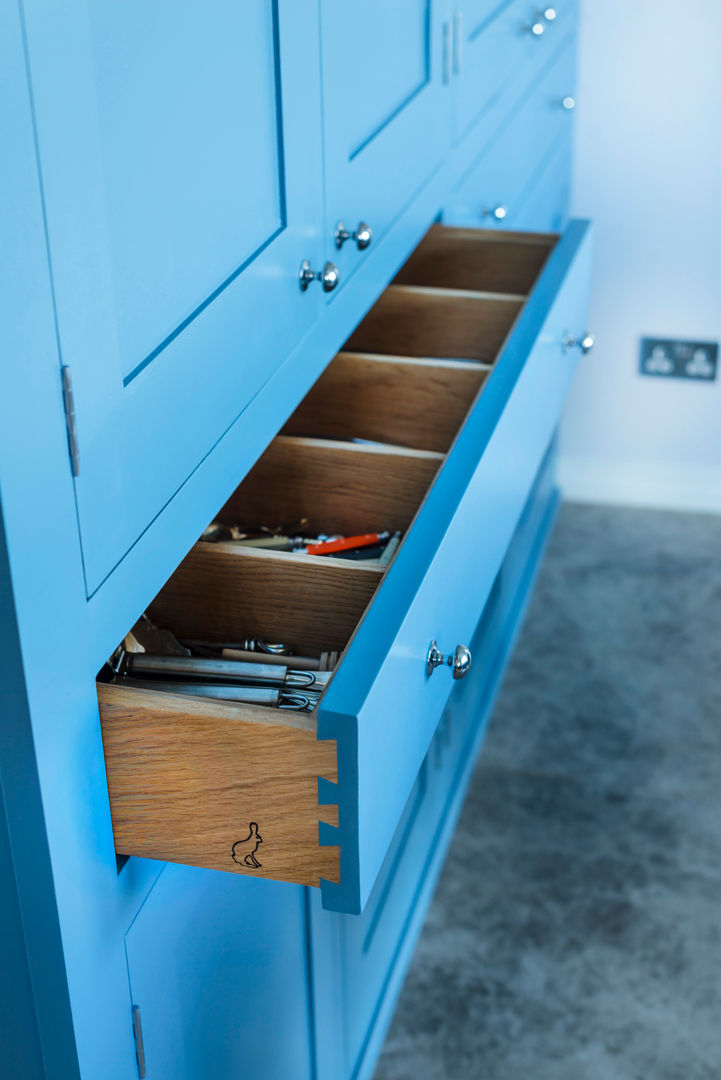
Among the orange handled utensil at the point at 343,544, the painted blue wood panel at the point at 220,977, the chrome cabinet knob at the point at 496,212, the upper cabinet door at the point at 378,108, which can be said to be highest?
the upper cabinet door at the point at 378,108

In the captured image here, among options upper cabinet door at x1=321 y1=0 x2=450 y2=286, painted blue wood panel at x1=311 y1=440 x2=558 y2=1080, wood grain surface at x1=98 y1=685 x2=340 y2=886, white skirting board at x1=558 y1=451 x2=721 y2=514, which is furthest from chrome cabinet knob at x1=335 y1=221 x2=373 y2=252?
white skirting board at x1=558 y1=451 x2=721 y2=514

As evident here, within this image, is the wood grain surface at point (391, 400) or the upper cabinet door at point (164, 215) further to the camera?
the wood grain surface at point (391, 400)

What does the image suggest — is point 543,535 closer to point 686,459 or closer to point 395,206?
point 686,459

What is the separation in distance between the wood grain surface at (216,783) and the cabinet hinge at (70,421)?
18 cm

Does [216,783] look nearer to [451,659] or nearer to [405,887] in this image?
[451,659]

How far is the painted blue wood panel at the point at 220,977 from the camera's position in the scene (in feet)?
3.28

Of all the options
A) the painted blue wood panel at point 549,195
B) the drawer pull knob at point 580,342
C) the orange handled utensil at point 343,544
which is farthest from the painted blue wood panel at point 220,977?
the painted blue wood panel at point 549,195

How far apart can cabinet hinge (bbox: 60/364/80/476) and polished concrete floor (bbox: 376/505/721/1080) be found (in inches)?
51.9

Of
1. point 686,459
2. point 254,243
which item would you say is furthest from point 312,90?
point 686,459

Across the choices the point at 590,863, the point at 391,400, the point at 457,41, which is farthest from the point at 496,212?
the point at 590,863

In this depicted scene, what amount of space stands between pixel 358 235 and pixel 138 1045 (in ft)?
2.41

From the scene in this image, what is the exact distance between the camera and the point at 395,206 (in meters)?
1.38

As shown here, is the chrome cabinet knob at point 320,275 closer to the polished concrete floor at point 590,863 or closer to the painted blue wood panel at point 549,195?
the painted blue wood panel at point 549,195

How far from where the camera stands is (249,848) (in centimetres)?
91
